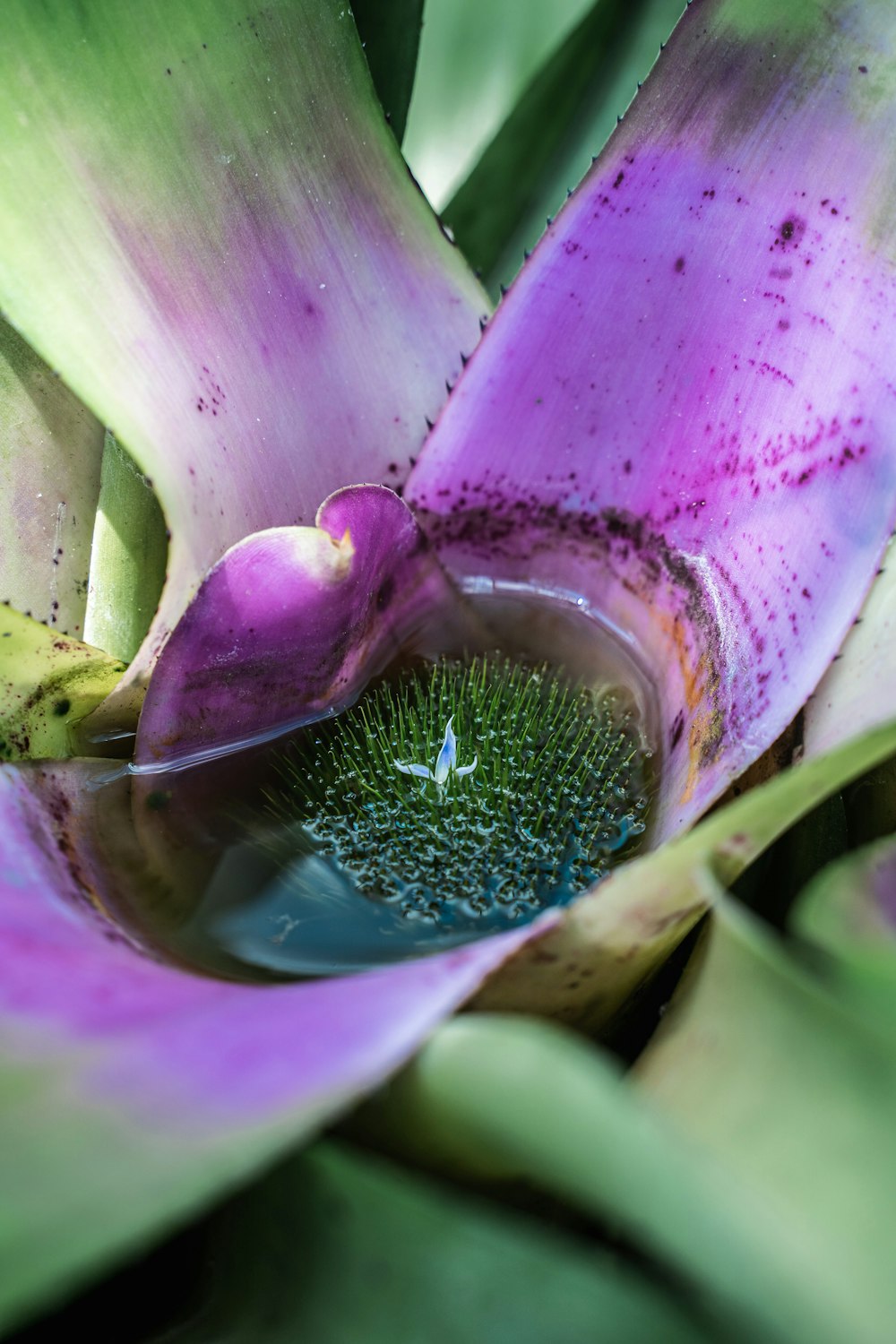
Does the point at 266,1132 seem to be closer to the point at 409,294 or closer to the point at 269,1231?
the point at 269,1231

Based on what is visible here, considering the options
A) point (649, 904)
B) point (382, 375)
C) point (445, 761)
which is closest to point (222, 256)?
point (382, 375)

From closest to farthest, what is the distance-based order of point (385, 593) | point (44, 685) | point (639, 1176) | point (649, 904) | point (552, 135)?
point (639, 1176) → point (649, 904) → point (44, 685) → point (385, 593) → point (552, 135)

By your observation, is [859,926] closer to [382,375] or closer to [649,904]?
[649,904]

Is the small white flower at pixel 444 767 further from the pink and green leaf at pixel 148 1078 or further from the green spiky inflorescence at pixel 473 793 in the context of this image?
the pink and green leaf at pixel 148 1078

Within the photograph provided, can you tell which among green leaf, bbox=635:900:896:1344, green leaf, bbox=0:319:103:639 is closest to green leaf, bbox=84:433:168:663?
green leaf, bbox=0:319:103:639

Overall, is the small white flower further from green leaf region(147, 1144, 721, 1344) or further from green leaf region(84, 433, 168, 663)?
green leaf region(147, 1144, 721, 1344)

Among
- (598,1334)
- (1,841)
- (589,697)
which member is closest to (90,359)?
(1,841)

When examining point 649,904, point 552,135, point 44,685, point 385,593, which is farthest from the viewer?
point 552,135
